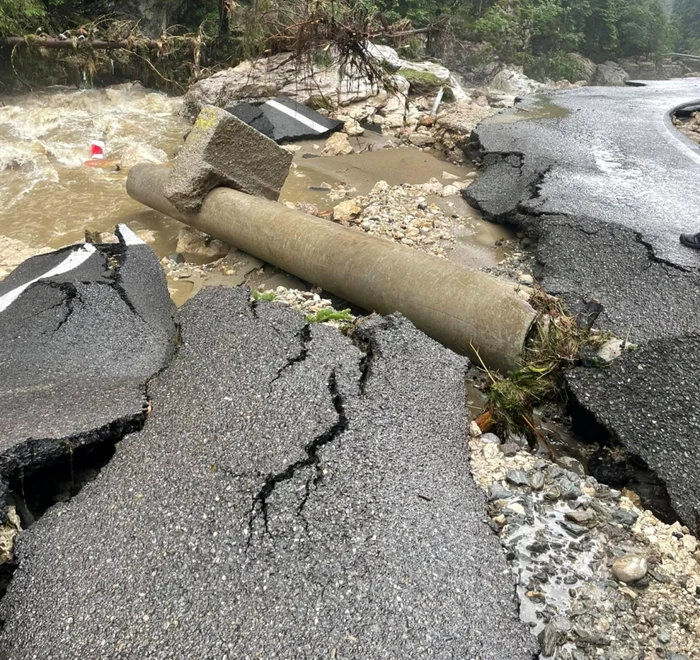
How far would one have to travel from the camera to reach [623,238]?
14.8ft

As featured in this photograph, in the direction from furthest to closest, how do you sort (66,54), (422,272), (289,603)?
1. (66,54)
2. (422,272)
3. (289,603)

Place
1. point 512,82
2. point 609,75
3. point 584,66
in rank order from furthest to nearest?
point 609,75 → point 584,66 → point 512,82

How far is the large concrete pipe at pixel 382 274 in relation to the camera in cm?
310

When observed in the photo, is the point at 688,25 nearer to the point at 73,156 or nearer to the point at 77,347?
the point at 73,156

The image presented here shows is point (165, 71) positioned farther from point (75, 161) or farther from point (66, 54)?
point (75, 161)

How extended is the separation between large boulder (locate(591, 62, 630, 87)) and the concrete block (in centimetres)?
2294

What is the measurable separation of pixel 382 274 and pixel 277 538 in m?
2.22

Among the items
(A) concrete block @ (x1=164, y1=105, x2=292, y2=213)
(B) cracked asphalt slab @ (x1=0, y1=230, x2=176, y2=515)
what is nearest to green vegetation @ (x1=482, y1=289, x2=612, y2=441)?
(B) cracked asphalt slab @ (x1=0, y1=230, x2=176, y2=515)

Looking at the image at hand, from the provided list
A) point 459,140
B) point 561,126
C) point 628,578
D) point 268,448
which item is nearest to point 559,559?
point 628,578

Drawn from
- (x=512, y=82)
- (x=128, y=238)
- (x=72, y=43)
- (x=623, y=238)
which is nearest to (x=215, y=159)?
(x=128, y=238)

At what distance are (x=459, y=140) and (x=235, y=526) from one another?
7655mm

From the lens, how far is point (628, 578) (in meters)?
1.89

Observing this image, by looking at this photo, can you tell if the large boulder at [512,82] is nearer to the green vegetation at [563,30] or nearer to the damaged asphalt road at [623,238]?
the green vegetation at [563,30]

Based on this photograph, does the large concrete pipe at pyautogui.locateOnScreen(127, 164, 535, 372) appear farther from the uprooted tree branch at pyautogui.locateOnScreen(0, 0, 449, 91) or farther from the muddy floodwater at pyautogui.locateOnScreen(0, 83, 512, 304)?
the uprooted tree branch at pyautogui.locateOnScreen(0, 0, 449, 91)
